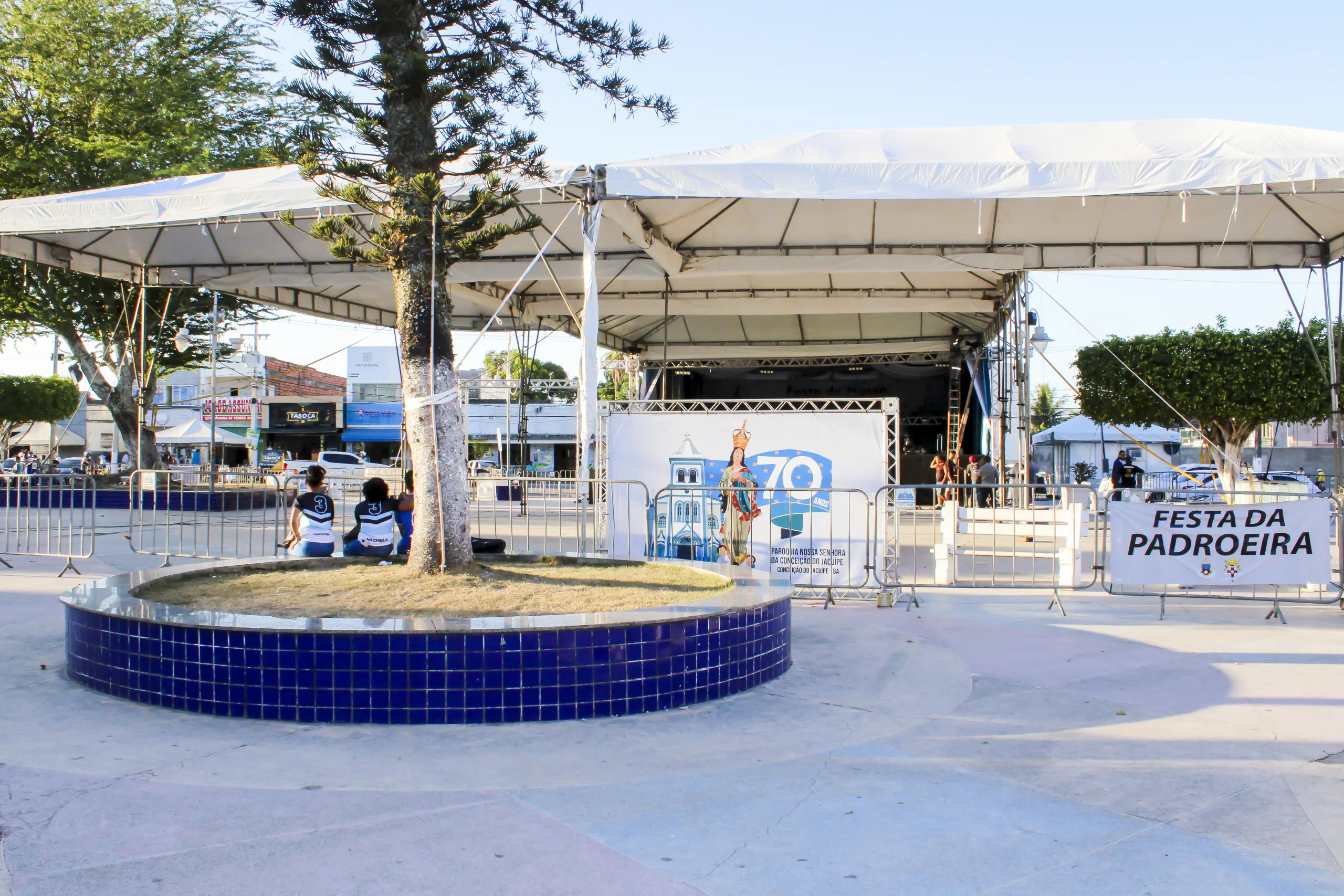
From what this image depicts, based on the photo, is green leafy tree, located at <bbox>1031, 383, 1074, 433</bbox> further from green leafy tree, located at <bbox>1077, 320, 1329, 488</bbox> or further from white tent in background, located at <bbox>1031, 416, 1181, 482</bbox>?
green leafy tree, located at <bbox>1077, 320, 1329, 488</bbox>

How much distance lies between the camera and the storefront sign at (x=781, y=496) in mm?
9141

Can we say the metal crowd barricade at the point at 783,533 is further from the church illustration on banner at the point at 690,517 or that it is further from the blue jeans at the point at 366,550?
the blue jeans at the point at 366,550

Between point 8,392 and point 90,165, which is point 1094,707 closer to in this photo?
point 90,165

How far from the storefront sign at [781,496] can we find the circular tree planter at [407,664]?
4.02 meters

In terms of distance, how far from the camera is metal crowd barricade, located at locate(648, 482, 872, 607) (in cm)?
909

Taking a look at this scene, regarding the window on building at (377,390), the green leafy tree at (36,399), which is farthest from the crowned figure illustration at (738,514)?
the window on building at (377,390)

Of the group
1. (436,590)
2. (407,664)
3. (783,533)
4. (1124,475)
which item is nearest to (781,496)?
(783,533)

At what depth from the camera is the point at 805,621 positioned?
7789mm

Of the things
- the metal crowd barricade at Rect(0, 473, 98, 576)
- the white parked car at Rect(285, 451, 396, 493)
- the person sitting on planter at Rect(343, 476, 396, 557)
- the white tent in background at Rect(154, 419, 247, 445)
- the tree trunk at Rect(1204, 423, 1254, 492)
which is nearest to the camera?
the person sitting on planter at Rect(343, 476, 396, 557)

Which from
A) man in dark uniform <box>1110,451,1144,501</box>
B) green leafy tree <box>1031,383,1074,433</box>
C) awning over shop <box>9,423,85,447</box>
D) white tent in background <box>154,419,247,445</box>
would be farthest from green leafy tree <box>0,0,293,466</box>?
green leafy tree <box>1031,383,1074,433</box>

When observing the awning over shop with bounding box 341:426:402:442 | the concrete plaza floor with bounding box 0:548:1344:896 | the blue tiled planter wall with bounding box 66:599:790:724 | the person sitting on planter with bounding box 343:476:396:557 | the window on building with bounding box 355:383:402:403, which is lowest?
the concrete plaza floor with bounding box 0:548:1344:896

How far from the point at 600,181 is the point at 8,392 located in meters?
33.9

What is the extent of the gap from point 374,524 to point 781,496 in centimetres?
394

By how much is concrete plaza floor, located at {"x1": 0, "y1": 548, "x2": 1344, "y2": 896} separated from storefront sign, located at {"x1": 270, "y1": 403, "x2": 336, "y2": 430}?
42.7 m
